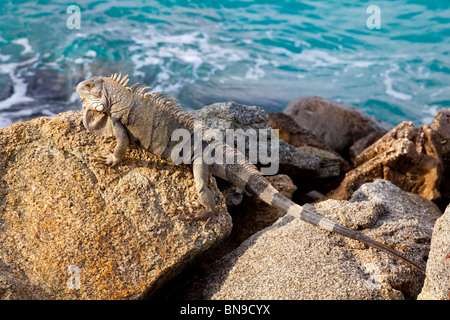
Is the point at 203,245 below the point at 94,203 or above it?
below

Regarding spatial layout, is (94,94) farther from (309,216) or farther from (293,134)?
(293,134)

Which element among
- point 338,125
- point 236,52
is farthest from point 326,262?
point 236,52

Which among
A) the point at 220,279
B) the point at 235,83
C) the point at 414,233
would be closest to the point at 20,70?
the point at 235,83

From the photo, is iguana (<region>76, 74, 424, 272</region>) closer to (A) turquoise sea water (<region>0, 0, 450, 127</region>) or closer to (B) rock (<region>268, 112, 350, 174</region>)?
(B) rock (<region>268, 112, 350, 174</region>)

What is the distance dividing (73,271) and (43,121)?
1.34m

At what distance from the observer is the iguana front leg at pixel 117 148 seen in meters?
3.41

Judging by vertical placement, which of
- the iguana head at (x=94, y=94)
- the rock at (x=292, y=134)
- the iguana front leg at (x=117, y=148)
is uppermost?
the iguana head at (x=94, y=94)

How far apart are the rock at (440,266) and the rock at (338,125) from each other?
180 inches

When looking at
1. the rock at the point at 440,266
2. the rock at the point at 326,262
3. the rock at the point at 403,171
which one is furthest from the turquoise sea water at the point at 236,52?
the rock at the point at 440,266

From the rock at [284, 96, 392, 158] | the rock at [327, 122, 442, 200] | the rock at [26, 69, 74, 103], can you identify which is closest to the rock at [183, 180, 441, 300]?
the rock at [327, 122, 442, 200]

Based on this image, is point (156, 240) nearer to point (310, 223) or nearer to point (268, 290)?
point (268, 290)

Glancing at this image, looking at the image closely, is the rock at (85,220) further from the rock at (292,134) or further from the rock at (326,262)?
the rock at (292,134)

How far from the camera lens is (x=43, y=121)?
11.6ft

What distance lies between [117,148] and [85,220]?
2.12 ft
